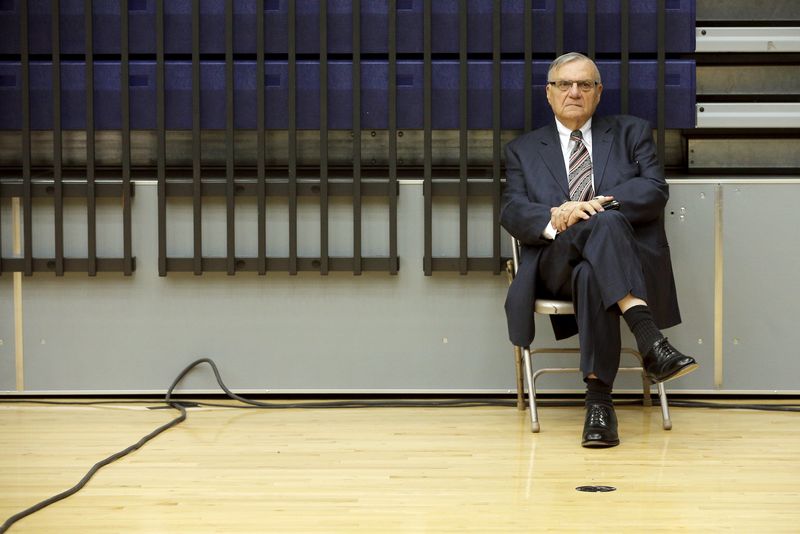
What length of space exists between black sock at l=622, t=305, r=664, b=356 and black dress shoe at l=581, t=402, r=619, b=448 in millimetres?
246

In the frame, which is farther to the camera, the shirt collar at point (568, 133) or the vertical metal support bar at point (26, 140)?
the vertical metal support bar at point (26, 140)

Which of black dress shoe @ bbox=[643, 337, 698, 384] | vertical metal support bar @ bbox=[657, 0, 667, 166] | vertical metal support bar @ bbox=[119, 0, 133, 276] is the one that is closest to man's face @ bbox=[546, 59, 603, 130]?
vertical metal support bar @ bbox=[657, 0, 667, 166]

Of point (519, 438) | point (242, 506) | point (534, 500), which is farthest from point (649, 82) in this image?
point (242, 506)

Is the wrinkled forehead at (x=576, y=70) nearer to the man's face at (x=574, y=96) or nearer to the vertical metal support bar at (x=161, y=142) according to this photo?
the man's face at (x=574, y=96)

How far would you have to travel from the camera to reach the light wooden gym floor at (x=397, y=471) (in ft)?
8.64

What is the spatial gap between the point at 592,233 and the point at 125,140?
1.94 m

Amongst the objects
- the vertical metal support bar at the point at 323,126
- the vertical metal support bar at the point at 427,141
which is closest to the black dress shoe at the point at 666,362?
the vertical metal support bar at the point at 427,141

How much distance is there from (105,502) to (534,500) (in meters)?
1.13

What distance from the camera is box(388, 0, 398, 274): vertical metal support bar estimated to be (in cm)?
427

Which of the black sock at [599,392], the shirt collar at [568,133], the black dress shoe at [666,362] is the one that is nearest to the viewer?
the black dress shoe at [666,362]

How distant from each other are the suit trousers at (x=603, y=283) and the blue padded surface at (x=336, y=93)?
85 cm

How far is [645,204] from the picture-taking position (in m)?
3.81

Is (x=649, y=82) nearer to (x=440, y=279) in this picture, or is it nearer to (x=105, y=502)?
(x=440, y=279)

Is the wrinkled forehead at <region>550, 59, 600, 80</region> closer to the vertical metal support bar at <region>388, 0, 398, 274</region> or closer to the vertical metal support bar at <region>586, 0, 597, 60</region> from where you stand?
the vertical metal support bar at <region>586, 0, 597, 60</region>
